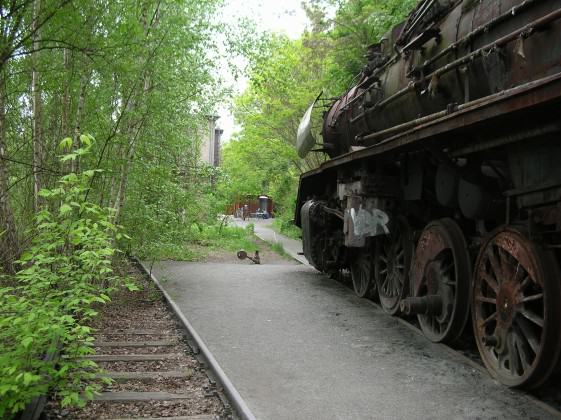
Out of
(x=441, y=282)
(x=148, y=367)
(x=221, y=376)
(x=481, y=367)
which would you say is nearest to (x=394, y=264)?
(x=441, y=282)

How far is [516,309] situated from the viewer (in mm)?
4023

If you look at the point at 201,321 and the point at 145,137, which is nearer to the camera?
the point at 201,321

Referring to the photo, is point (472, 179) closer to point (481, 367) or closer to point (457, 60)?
point (457, 60)

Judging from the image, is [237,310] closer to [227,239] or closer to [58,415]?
[58,415]

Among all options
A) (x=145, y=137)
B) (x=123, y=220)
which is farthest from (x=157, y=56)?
(x=123, y=220)

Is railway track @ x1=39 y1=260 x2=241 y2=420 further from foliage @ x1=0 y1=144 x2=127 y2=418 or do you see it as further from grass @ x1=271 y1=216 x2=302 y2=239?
grass @ x1=271 y1=216 x2=302 y2=239

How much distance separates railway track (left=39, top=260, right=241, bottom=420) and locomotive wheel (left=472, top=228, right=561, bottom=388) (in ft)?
7.28

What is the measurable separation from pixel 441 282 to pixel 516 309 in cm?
137

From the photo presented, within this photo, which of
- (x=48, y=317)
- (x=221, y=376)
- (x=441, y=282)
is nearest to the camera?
(x=48, y=317)

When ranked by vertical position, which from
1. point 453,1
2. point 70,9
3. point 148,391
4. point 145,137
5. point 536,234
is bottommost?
point 148,391

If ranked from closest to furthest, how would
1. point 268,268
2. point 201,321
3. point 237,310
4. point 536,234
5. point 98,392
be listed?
point 536,234, point 98,392, point 201,321, point 237,310, point 268,268

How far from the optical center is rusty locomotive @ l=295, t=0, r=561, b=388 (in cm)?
367

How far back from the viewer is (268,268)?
12578 mm

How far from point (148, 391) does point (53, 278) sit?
128 cm
